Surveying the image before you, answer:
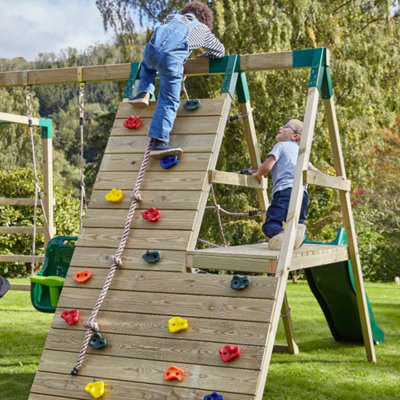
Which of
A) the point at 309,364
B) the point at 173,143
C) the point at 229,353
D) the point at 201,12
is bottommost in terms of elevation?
the point at 309,364

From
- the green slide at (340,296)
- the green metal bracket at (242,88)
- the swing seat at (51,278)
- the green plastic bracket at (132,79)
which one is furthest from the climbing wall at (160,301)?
the green slide at (340,296)

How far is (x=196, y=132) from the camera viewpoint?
4.41 meters

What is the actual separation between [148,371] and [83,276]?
0.80 meters

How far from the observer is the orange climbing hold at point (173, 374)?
3.58 meters

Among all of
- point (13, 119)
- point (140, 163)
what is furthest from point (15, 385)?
point (13, 119)

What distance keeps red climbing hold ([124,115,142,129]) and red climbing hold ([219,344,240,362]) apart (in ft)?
5.80

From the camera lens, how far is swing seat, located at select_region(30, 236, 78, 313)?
5051 mm

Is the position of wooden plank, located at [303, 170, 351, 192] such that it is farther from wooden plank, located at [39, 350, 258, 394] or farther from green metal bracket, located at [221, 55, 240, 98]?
wooden plank, located at [39, 350, 258, 394]

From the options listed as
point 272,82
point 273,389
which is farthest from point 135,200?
point 272,82

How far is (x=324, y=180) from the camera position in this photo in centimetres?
470

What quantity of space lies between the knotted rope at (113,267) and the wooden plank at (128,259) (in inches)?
2.3

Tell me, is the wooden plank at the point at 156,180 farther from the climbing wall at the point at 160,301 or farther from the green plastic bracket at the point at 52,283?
the green plastic bracket at the point at 52,283

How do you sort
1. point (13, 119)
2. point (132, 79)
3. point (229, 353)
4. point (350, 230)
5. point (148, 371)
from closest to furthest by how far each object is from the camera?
point (229, 353), point (148, 371), point (132, 79), point (350, 230), point (13, 119)

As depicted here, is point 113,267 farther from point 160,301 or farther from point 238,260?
point 238,260
